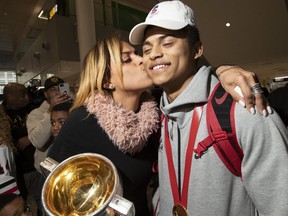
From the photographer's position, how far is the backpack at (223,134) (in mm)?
1069

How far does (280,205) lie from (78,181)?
865 mm

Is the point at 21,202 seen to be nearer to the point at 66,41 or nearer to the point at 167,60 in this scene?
the point at 167,60

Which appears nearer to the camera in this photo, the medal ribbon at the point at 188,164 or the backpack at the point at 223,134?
the backpack at the point at 223,134

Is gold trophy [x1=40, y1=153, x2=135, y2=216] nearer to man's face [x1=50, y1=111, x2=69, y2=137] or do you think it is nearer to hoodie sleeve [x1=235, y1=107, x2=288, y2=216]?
hoodie sleeve [x1=235, y1=107, x2=288, y2=216]

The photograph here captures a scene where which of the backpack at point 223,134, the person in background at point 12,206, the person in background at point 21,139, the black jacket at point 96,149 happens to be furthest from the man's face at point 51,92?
the backpack at point 223,134

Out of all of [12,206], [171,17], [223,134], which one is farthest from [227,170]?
[12,206]

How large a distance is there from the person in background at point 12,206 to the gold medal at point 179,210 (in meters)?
1.08

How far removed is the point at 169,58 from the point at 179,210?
79cm

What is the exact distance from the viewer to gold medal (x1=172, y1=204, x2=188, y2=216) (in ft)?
4.12

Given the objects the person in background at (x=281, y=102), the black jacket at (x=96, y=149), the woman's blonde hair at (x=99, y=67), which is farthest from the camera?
the person in background at (x=281, y=102)

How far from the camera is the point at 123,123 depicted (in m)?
1.47

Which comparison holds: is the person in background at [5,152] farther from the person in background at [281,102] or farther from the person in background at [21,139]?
the person in background at [281,102]

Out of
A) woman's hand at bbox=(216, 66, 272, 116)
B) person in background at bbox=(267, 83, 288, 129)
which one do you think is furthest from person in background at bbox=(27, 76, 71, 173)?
person in background at bbox=(267, 83, 288, 129)

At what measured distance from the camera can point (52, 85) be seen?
9.95ft
